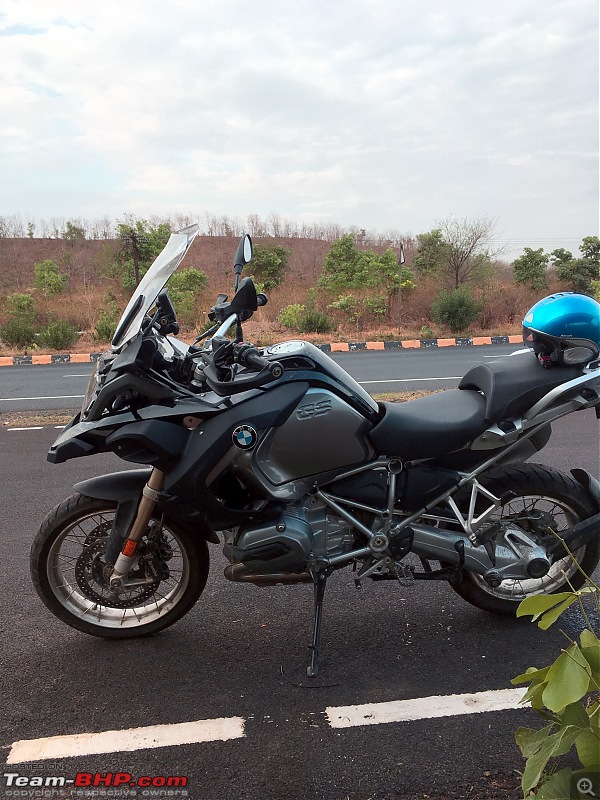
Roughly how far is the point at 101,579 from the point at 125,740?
754 millimetres

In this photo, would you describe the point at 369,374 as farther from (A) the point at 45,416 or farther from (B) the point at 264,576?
(B) the point at 264,576

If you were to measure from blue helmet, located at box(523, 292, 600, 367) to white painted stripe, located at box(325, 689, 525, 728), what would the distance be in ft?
4.54

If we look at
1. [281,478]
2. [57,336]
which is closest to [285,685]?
[281,478]

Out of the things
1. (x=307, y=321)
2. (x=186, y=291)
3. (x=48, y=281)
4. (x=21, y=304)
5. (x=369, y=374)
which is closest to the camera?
(x=369, y=374)

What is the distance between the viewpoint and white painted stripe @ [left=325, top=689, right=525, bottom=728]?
2.28 m

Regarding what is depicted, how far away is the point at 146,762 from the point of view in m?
2.10

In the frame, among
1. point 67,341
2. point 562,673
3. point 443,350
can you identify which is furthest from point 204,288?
point 562,673

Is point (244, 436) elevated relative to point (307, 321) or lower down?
lower down

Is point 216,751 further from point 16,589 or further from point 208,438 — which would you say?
point 16,589

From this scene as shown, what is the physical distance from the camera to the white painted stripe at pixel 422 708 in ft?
7.47

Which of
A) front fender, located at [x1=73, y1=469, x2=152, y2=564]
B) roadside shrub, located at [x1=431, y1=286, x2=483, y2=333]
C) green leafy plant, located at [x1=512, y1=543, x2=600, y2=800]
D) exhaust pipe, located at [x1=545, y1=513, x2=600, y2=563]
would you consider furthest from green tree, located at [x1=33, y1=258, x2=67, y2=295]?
green leafy plant, located at [x1=512, y1=543, x2=600, y2=800]

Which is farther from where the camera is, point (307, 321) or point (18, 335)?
point (307, 321)

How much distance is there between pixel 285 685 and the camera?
2498 mm

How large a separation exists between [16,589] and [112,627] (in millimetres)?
815
